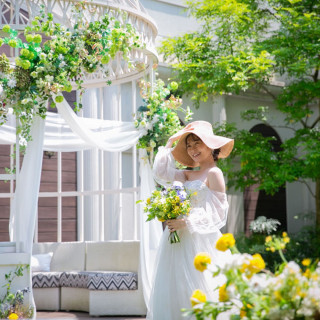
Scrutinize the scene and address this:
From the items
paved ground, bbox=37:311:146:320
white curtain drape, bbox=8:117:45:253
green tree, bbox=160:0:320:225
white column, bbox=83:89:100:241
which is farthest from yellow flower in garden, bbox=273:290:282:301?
green tree, bbox=160:0:320:225

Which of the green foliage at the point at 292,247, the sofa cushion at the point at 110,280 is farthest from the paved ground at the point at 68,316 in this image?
the green foliage at the point at 292,247

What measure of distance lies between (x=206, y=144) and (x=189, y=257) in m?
0.76

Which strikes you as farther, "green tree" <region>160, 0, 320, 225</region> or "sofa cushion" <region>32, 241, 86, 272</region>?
"green tree" <region>160, 0, 320, 225</region>

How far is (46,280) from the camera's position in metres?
7.37

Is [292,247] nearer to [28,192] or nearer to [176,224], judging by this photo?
[28,192]

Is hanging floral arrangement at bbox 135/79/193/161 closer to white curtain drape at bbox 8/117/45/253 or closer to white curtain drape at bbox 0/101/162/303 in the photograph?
white curtain drape at bbox 0/101/162/303

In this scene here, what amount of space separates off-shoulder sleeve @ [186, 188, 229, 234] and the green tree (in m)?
4.88

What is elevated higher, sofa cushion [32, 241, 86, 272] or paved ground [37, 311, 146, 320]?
sofa cushion [32, 241, 86, 272]

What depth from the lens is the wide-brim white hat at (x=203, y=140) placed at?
447 centimetres

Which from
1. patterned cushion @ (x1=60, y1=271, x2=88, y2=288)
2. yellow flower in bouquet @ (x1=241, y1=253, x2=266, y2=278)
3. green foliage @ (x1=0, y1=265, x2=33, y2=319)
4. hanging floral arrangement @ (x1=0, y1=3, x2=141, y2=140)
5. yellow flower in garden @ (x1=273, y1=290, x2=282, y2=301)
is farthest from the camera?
patterned cushion @ (x1=60, y1=271, x2=88, y2=288)

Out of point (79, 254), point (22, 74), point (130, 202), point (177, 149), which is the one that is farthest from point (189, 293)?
point (130, 202)

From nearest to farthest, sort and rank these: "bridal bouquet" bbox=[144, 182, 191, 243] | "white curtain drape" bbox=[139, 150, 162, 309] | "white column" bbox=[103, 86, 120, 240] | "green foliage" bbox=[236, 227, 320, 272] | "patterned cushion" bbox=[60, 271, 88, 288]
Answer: "bridal bouquet" bbox=[144, 182, 191, 243] → "white curtain drape" bbox=[139, 150, 162, 309] → "patterned cushion" bbox=[60, 271, 88, 288] → "white column" bbox=[103, 86, 120, 240] → "green foliage" bbox=[236, 227, 320, 272]

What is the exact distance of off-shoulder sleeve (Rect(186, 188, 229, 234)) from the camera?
14.2ft

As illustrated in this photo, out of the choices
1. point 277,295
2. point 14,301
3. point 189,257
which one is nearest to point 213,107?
point 14,301
